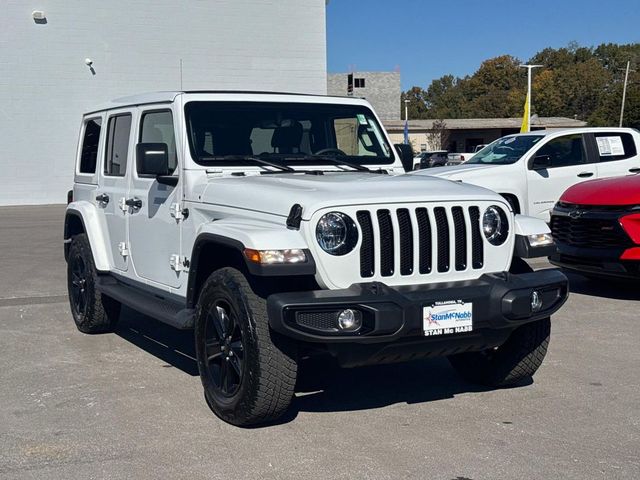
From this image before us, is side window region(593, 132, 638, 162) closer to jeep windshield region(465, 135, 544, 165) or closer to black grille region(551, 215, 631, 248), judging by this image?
Result: jeep windshield region(465, 135, 544, 165)

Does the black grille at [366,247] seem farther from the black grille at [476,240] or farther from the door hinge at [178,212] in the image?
the door hinge at [178,212]

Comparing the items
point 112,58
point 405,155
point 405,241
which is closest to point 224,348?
point 405,241

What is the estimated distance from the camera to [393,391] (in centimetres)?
562

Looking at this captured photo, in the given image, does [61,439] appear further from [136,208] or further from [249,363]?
[136,208]

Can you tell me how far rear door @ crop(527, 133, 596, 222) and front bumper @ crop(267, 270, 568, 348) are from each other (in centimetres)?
801

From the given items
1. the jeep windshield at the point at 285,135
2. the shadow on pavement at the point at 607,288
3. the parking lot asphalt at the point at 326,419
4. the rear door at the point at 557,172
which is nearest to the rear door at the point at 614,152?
the rear door at the point at 557,172

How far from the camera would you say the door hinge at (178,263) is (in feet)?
18.2

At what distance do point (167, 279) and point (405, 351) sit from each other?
2.07 meters

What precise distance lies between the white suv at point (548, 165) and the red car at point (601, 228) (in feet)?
10.5

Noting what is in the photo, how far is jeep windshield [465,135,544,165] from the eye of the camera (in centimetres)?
1288

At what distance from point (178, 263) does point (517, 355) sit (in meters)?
2.38

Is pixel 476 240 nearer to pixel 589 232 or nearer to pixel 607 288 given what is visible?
pixel 589 232

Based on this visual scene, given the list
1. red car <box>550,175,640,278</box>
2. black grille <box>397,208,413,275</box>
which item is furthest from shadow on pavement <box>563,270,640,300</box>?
black grille <box>397,208,413,275</box>

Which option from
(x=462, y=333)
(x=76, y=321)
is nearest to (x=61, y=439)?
(x=462, y=333)
